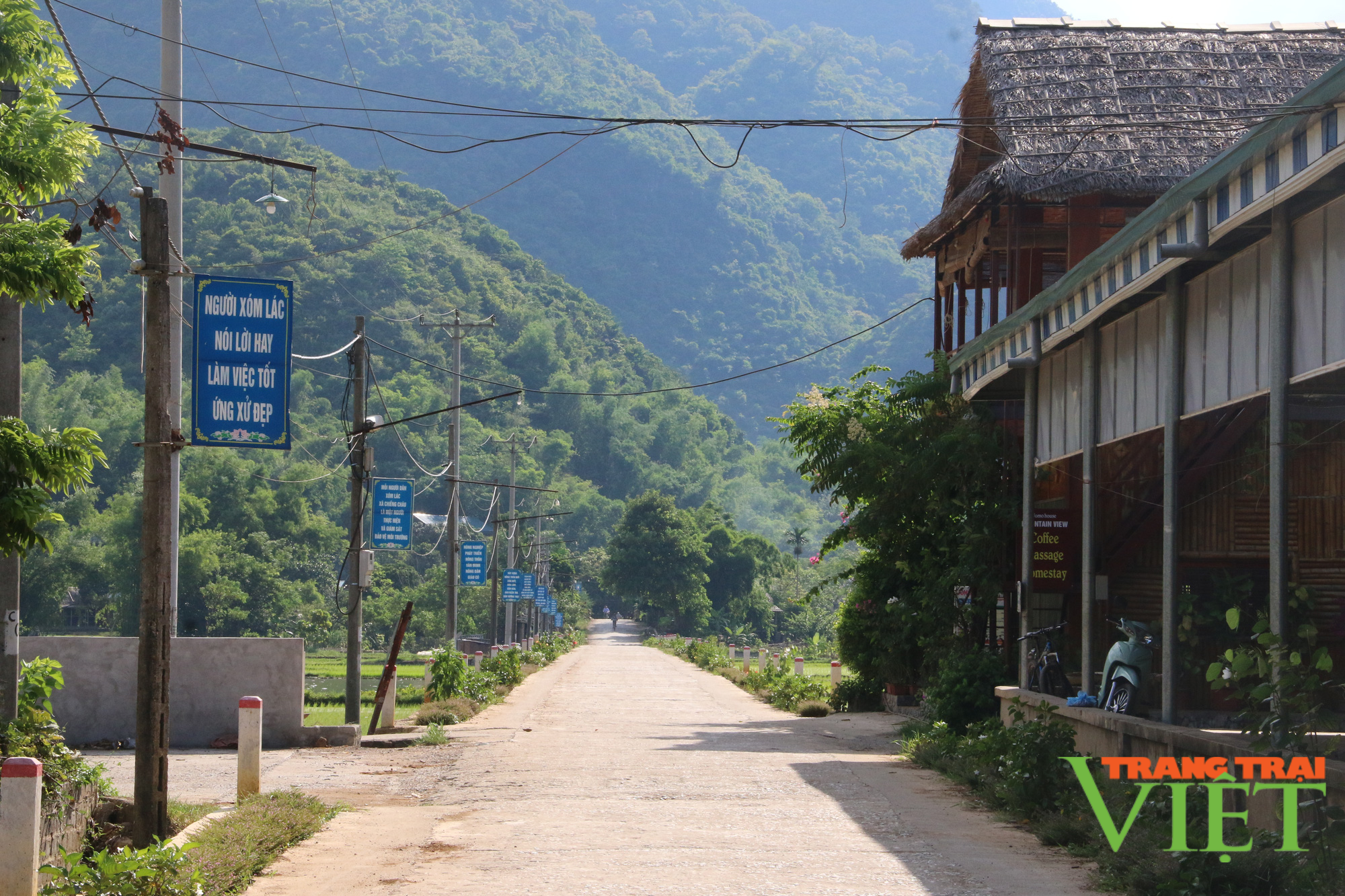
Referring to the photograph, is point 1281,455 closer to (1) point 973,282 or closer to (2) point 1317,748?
(2) point 1317,748

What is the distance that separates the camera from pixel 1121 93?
63.9 ft

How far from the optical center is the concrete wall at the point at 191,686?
56.7 ft

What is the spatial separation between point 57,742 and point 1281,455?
1055 centimetres

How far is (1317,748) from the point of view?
25.6 feet

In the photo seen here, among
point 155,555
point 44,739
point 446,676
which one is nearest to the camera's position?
point 155,555

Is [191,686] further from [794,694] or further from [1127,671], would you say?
[794,694]

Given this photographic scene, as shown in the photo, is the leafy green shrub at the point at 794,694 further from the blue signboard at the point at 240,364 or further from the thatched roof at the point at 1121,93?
the blue signboard at the point at 240,364

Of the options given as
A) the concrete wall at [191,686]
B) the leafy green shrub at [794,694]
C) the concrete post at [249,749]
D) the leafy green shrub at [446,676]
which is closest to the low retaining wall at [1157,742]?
the concrete post at [249,749]

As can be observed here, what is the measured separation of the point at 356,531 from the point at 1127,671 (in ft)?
43.4

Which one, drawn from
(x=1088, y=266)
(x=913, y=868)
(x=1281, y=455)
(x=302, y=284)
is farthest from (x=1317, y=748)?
(x=302, y=284)

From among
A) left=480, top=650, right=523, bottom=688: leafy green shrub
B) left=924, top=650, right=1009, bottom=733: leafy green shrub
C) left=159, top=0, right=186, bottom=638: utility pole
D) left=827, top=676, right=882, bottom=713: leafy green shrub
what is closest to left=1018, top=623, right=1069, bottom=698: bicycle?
left=924, top=650, right=1009, bottom=733: leafy green shrub

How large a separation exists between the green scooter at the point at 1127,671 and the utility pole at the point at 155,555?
8.96 m

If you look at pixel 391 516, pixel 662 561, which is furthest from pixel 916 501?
pixel 662 561

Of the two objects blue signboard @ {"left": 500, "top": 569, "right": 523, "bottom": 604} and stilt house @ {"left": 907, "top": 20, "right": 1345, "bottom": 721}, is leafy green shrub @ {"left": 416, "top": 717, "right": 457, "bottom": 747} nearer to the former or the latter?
stilt house @ {"left": 907, "top": 20, "right": 1345, "bottom": 721}
